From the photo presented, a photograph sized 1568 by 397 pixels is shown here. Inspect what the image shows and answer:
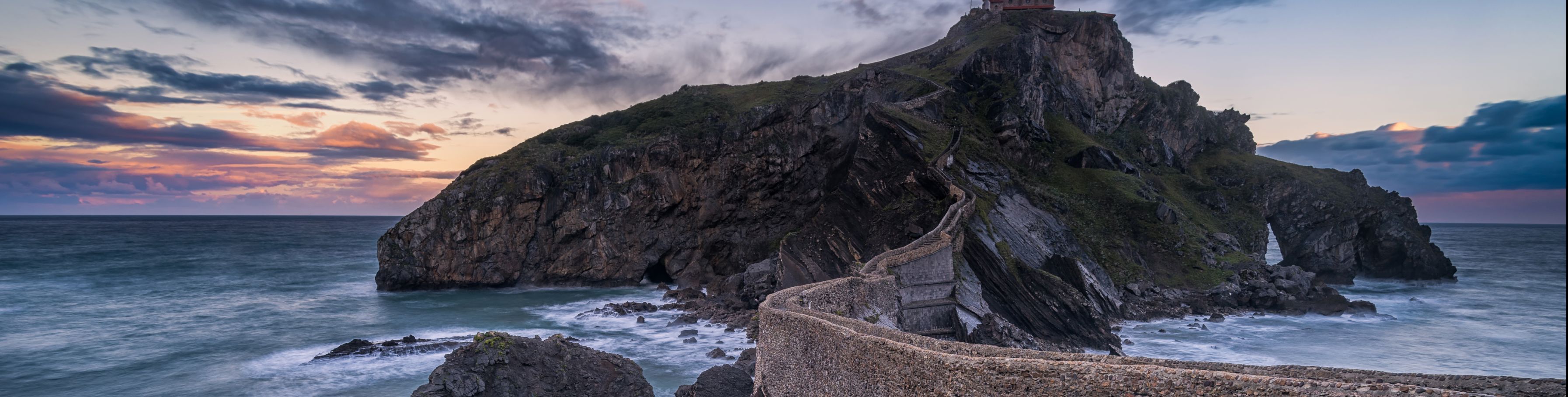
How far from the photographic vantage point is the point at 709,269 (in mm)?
55281

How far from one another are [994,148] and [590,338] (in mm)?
27080

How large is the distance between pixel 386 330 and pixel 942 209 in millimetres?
28575

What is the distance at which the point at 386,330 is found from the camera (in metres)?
36.8

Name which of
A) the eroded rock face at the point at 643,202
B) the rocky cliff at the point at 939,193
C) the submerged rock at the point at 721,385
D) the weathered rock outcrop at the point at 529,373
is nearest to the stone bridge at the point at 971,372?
the submerged rock at the point at 721,385

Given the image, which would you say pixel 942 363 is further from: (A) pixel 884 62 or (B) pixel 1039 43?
(A) pixel 884 62

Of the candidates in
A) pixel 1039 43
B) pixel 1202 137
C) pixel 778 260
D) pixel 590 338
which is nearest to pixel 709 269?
pixel 778 260

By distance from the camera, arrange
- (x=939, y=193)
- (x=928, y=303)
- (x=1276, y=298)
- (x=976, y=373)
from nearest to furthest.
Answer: (x=976, y=373) → (x=928, y=303) → (x=939, y=193) → (x=1276, y=298)

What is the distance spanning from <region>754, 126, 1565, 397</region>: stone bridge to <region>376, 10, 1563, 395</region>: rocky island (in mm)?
1054

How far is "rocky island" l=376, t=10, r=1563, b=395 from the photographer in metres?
29.4

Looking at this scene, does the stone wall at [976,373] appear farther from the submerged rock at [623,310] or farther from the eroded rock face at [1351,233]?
the eroded rock face at [1351,233]

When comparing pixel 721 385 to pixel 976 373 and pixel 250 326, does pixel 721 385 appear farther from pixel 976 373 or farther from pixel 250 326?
pixel 250 326

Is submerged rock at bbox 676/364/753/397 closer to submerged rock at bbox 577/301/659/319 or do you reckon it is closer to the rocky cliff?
the rocky cliff

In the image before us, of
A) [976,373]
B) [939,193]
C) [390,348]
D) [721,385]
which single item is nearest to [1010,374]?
[976,373]

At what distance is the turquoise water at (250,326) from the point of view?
26875 mm
